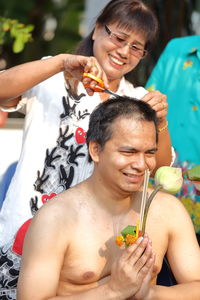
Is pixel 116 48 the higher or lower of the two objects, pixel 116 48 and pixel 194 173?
the higher

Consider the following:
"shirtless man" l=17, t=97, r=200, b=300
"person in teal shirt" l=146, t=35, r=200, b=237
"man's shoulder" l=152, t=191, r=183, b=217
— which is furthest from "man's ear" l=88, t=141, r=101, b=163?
"person in teal shirt" l=146, t=35, r=200, b=237

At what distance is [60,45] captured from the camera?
335 inches

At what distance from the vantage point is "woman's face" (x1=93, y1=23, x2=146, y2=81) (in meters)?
2.97

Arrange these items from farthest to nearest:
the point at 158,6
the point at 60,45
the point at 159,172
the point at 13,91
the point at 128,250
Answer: the point at 60,45 → the point at 158,6 → the point at 13,91 → the point at 159,172 → the point at 128,250

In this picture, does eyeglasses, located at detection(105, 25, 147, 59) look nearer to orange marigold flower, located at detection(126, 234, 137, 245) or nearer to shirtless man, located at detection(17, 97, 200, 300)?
shirtless man, located at detection(17, 97, 200, 300)

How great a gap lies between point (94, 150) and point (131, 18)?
69 cm

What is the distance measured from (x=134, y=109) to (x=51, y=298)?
743 millimetres

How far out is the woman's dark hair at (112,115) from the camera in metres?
2.59

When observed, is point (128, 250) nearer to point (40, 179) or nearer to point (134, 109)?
point (134, 109)

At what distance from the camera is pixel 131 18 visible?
300 cm

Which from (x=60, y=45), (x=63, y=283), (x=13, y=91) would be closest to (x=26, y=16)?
(x=60, y=45)

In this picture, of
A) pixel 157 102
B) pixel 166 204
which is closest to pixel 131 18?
pixel 157 102

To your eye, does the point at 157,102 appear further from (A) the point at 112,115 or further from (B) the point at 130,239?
(B) the point at 130,239

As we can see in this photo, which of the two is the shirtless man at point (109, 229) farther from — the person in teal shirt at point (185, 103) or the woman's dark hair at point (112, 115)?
the person in teal shirt at point (185, 103)
